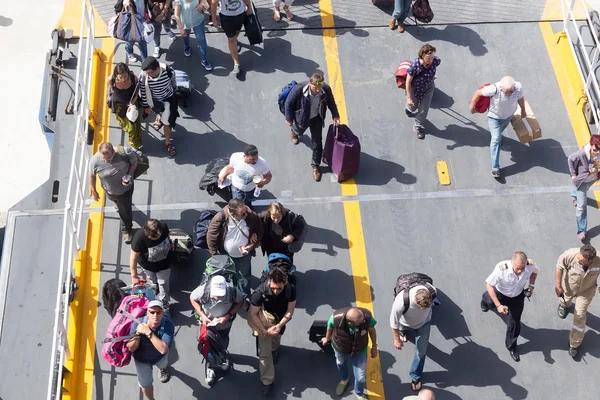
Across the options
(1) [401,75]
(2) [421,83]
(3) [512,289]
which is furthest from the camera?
(1) [401,75]

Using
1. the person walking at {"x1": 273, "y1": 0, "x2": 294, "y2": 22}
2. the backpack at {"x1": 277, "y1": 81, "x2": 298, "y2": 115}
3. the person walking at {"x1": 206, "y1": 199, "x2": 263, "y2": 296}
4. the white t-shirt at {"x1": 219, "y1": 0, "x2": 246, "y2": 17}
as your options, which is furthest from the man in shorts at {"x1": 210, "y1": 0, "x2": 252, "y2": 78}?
the person walking at {"x1": 206, "y1": 199, "x2": 263, "y2": 296}

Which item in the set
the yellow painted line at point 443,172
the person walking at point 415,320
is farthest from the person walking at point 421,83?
the person walking at point 415,320

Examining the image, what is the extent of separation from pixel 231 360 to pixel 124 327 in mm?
1555

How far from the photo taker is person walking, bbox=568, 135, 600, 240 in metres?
9.53

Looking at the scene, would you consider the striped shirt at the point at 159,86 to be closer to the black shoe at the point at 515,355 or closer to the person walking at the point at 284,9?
the person walking at the point at 284,9

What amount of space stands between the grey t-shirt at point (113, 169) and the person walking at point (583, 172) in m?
5.15

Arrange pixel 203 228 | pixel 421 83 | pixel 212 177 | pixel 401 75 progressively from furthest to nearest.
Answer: pixel 401 75 → pixel 421 83 → pixel 212 177 → pixel 203 228

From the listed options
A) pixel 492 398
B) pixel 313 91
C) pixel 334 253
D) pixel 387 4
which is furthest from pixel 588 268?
pixel 387 4

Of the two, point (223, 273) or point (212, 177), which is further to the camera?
point (212, 177)

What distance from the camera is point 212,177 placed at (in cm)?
996

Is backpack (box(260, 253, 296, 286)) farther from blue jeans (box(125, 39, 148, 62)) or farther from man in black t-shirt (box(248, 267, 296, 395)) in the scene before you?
blue jeans (box(125, 39, 148, 62))

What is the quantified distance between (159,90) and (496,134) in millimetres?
4241

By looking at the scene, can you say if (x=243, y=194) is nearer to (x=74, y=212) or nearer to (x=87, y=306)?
(x=74, y=212)

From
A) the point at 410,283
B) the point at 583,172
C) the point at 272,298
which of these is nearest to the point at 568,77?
the point at 583,172
